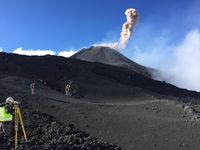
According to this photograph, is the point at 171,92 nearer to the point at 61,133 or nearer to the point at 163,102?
the point at 163,102

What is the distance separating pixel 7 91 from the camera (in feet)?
139

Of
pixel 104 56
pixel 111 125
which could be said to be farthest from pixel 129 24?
pixel 111 125

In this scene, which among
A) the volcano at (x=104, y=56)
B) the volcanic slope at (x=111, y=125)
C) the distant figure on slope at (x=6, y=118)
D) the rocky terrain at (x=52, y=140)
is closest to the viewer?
the distant figure on slope at (x=6, y=118)

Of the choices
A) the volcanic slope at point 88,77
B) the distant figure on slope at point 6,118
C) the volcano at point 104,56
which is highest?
the volcano at point 104,56

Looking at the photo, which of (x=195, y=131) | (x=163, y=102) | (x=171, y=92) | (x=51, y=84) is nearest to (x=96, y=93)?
(x=51, y=84)

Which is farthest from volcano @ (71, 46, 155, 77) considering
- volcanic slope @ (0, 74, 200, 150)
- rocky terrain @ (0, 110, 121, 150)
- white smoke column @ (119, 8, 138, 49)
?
rocky terrain @ (0, 110, 121, 150)

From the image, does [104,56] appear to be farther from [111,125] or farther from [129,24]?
[111,125]

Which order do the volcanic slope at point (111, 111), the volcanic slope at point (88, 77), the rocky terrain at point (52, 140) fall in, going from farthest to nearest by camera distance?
the volcanic slope at point (88, 77) < the volcanic slope at point (111, 111) < the rocky terrain at point (52, 140)

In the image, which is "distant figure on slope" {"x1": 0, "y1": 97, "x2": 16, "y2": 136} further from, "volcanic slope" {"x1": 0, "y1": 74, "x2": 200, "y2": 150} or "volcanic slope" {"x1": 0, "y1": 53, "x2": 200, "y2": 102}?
"volcanic slope" {"x1": 0, "y1": 53, "x2": 200, "y2": 102}

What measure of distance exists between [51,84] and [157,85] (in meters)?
22.4

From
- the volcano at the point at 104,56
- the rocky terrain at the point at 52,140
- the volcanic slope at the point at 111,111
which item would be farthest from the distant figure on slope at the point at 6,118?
the volcano at the point at 104,56

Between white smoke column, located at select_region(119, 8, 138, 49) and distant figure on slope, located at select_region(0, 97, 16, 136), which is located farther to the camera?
white smoke column, located at select_region(119, 8, 138, 49)

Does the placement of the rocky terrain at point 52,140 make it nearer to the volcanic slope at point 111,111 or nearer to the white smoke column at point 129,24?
the volcanic slope at point 111,111

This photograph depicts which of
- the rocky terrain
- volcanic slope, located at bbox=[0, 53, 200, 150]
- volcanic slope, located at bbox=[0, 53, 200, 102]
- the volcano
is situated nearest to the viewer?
the rocky terrain
